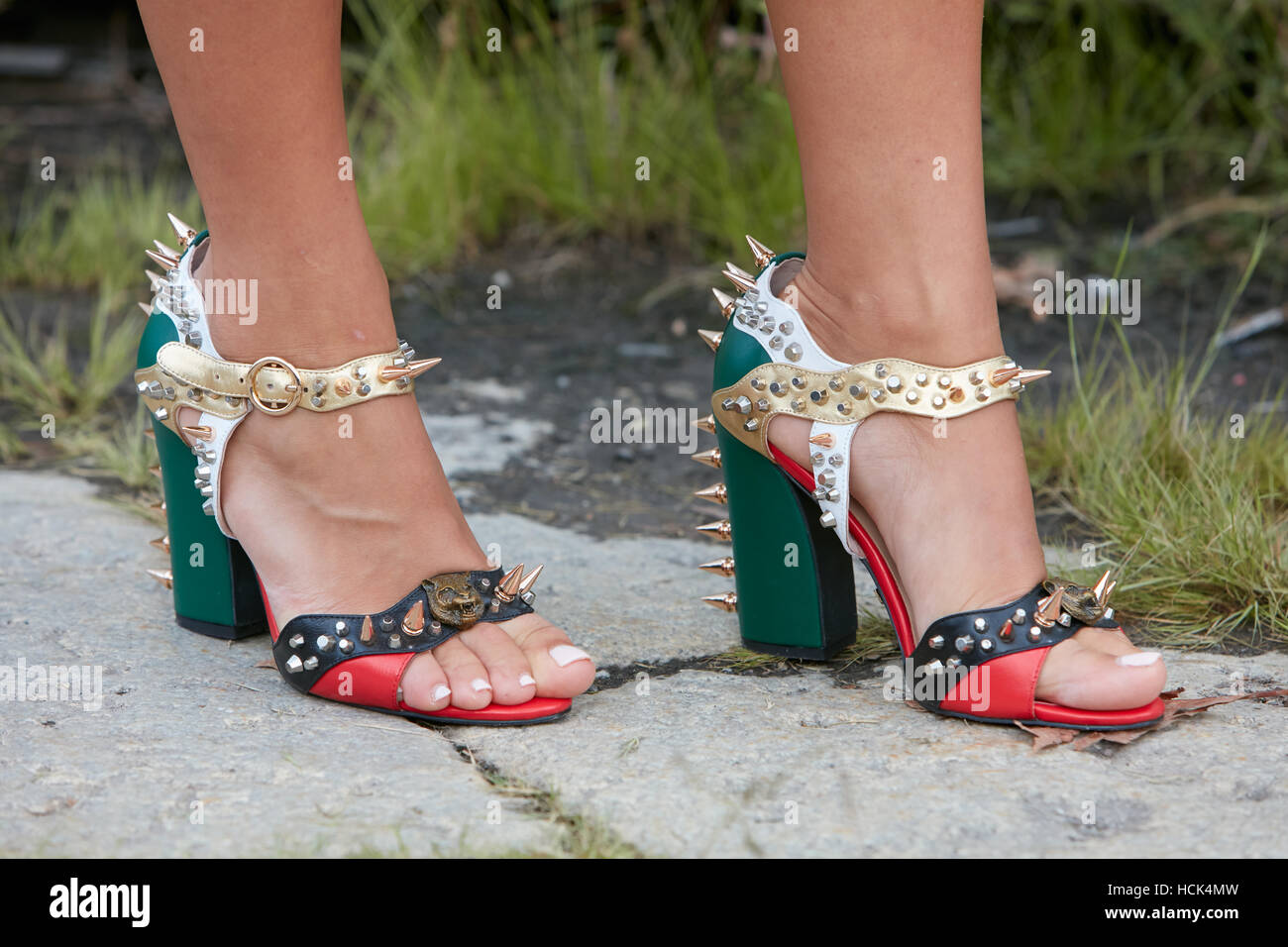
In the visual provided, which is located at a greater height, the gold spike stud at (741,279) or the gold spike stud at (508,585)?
the gold spike stud at (741,279)

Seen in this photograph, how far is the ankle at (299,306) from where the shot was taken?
1135mm

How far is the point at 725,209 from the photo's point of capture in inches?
108

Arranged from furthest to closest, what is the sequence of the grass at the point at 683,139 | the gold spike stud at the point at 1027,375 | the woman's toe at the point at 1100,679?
the grass at the point at 683,139, the gold spike stud at the point at 1027,375, the woman's toe at the point at 1100,679

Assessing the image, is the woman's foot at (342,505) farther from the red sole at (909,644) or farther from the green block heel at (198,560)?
the red sole at (909,644)

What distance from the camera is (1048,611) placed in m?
1.06

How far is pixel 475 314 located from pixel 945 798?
1961 millimetres

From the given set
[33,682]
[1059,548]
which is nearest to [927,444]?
[1059,548]

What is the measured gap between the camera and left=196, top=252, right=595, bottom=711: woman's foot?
1.15 meters

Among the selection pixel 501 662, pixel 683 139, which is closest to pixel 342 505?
pixel 501 662

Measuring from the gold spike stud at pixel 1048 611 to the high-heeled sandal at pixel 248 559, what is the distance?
0.42m

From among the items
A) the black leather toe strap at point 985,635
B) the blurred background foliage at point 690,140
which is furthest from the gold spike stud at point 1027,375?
the blurred background foliage at point 690,140

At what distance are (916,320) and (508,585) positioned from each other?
1.48 ft

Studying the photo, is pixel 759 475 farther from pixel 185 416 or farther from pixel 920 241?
pixel 185 416

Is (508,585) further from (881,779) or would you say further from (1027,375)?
(1027,375)
